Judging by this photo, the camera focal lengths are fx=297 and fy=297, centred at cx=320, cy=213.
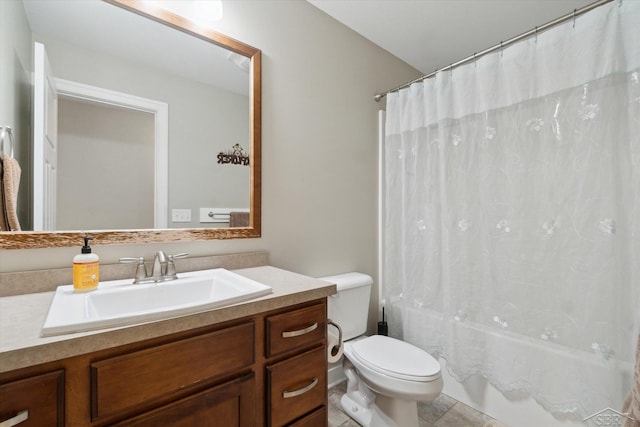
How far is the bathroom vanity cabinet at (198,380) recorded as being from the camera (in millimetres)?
612

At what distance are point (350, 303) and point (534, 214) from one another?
3.46 feet

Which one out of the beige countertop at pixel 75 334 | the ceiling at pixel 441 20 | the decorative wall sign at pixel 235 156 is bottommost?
the beige countertop at pixel 75 334

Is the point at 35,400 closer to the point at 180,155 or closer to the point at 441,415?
the point at 180,155

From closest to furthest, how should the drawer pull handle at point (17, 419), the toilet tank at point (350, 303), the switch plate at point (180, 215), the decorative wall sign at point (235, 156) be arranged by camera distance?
the drawer pull handle at point (17, 419), the switch plate at point (180, 215), the decorative wall sign at point (235, 156), the toilet tank at point (350, 303)

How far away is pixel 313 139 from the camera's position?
178 cm

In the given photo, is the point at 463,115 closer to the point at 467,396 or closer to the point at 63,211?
the point at 467,396

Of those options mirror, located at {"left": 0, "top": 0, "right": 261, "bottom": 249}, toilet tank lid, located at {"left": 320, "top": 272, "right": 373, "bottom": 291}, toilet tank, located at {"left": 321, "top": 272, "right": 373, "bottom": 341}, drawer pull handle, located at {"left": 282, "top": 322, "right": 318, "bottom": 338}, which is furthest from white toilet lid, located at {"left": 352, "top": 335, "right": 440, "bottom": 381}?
mirror, located at {"left": 0, "top": 0, "right": 261, "bottom": 249}

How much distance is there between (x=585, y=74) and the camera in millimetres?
1264

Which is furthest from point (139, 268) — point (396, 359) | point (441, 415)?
point (441, 415)

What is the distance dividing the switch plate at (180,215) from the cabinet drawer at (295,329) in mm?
661

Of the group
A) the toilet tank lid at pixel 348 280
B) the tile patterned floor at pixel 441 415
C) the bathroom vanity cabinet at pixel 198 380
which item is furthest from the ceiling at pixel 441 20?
the tile patterned floor at pixel 441 415

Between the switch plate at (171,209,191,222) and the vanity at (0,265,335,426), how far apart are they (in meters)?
0.48

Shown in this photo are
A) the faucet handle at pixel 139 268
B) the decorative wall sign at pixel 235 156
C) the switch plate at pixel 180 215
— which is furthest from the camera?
the decorative wall sign at pixel 235 156

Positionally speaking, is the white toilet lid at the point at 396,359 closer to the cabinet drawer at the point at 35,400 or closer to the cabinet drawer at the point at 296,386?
the cabinet drawer at the point at 296,386
